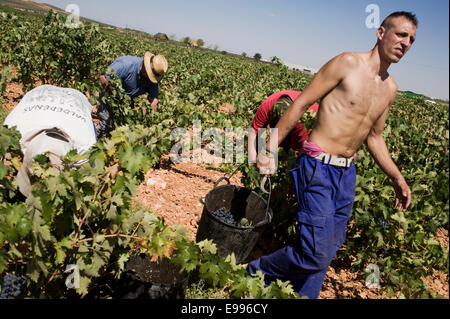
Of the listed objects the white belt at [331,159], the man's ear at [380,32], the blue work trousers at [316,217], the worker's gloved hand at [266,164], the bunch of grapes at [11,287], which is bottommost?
the bunch of grapes at [11,287]

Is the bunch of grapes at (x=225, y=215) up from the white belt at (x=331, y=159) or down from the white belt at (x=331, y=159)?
down

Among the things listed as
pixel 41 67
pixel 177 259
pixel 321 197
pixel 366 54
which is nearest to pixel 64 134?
pixel 177 259

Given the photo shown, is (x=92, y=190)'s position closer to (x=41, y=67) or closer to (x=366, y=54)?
(x=366, y=54)

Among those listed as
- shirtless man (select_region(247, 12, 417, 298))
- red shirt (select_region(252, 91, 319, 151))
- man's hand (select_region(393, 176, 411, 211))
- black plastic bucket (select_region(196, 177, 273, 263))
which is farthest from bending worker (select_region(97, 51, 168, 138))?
man's hand (select_region(393, 176, 411, 211))

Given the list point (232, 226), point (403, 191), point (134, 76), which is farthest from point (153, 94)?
point (403, 191)

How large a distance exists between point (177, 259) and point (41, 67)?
6.70 metres

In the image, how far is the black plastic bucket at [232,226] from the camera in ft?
9.49

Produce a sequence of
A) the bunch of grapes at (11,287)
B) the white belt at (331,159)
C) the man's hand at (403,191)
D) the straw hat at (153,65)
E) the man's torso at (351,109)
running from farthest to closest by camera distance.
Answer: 1. the straw hat at (153,65)
2. the man's hand at (403,191)
3. the white belt at (331,159)
4. the man's torso at (351,109)
5. the bunch of grapes at (11,287)

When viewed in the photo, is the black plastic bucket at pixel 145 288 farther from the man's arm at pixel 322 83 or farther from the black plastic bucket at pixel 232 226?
the man's arm at pixel 322 83

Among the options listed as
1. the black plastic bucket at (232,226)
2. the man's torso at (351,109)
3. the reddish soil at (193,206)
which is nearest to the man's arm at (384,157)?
the man's torso at (351,109)

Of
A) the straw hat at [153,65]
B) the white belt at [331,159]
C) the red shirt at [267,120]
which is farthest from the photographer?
the straw hat at [153,65]

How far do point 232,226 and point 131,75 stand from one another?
3.13 metres
